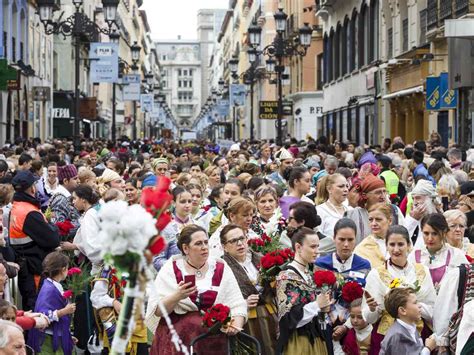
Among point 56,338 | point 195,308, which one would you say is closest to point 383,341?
point 195,308

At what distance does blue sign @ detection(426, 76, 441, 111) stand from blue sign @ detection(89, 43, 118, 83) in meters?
12.8

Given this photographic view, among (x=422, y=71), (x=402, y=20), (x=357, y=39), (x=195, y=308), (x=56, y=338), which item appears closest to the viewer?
(x=195, y=308)

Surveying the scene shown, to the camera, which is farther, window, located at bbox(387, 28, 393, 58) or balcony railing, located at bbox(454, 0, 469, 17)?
window, located at bbox(387, 28, 393, 58)

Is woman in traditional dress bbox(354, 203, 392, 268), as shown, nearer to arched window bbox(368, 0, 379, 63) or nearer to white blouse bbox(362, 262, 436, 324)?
white blouse bbox(362, 262, 436, 324)

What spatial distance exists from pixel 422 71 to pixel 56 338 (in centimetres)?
2295

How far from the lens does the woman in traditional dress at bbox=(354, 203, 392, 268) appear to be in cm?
917

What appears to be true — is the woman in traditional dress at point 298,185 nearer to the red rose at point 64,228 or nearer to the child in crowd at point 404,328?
the red rose at point 64,228

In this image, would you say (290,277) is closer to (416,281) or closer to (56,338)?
(416,281)

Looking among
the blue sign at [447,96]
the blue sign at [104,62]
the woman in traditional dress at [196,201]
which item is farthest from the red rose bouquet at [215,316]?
the blue sign at [104,62]

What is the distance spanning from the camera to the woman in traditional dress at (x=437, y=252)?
28.5ft

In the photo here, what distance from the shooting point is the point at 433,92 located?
26531 mm

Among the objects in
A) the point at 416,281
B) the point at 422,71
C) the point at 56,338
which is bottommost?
the point at 56,338

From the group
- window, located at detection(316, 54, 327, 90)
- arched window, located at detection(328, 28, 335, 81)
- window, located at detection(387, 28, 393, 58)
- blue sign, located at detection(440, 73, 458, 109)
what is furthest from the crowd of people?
window, located at detection(316, 54, 327, 90)

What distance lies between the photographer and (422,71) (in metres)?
30.7
